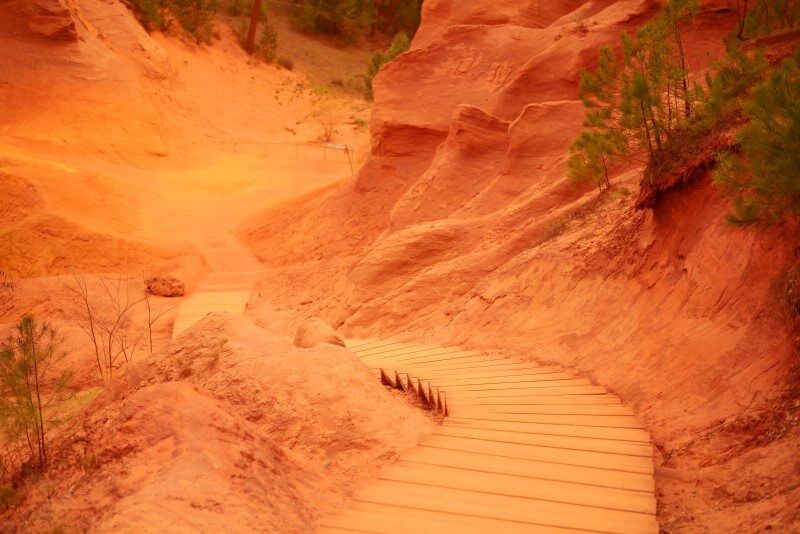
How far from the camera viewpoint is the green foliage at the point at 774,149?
4668 mm

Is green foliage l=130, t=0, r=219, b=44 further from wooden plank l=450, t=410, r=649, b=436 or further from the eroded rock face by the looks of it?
wooden plank l=450, t=410, r=649, b=436

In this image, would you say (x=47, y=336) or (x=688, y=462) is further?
(x=47, y=336)

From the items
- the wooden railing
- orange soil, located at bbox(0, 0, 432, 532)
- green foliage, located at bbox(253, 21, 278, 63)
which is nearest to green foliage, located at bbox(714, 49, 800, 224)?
the wooden railing

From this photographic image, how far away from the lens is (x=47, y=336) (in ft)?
39.7

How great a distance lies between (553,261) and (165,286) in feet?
32.3

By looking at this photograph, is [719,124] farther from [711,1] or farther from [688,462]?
[711,1]

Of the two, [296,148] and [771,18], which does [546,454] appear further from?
[296,148]

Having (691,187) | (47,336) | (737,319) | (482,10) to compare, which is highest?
(482,10)

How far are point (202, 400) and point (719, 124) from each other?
5.44m

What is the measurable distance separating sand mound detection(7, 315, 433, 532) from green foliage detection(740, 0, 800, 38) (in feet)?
24.5

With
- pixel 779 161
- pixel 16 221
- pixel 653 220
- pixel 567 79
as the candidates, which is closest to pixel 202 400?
pixel 779 161

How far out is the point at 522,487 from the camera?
421 cm

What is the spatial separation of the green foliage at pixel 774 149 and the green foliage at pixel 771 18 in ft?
17.8

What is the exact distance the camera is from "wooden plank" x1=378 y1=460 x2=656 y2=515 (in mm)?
4031
